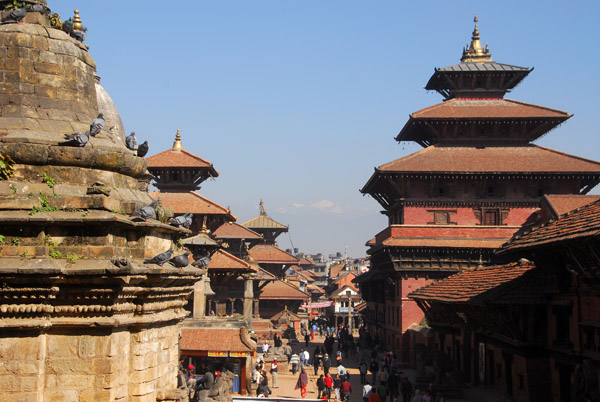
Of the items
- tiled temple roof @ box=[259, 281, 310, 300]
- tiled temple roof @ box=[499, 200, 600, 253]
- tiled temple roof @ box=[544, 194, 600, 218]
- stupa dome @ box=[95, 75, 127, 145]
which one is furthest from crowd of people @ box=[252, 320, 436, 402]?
tiled temple roof @ box=[259, 281, 310, 300]

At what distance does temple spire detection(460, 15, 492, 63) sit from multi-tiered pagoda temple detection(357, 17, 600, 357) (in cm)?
501

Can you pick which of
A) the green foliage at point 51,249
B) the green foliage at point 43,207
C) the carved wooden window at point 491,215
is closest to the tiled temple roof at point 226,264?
the carved wooden window at point 491,215

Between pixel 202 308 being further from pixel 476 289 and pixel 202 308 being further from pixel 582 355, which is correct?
pixel 582 355

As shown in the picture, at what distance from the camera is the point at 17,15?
1018cm

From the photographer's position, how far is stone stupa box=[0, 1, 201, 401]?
29.2 feet

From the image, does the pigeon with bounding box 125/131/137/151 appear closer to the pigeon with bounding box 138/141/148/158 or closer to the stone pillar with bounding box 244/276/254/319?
the pigeon with bounding box 138/141/148/158

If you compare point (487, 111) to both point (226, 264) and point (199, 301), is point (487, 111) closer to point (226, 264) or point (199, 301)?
point (226, 264)

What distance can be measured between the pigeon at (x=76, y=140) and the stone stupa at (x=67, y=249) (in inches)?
3.1

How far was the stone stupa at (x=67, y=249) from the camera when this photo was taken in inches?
351

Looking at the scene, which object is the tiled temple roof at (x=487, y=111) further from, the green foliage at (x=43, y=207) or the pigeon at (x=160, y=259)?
the green foliage at (x=43, y=207)

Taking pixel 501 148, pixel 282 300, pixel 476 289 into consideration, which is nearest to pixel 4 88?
pixel 476 289

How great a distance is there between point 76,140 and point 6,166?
91 cm

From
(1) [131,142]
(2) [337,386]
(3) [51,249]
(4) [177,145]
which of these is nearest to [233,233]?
(4) [177,145]

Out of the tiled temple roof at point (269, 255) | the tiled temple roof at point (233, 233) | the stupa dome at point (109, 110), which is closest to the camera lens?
the stupa dome at point (109, 110)
